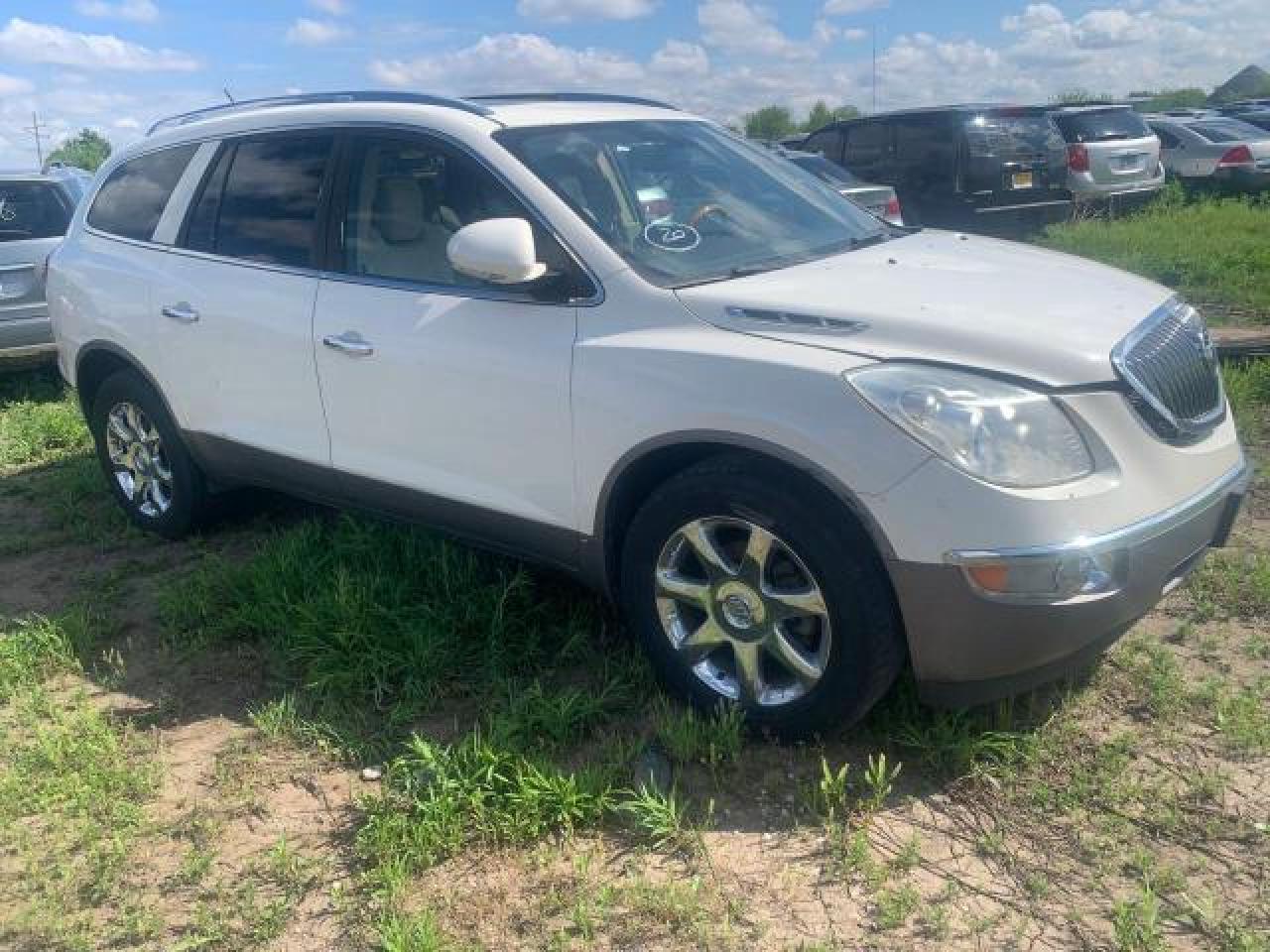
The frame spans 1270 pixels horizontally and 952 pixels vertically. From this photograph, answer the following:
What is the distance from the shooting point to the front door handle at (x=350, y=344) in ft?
12.7

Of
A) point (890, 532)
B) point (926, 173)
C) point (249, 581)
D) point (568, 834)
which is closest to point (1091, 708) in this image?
point (890, 532)

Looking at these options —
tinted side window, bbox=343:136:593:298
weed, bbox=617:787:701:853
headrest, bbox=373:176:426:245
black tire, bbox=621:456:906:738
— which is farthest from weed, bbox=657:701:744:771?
headrest, bbox=373:176:426:245

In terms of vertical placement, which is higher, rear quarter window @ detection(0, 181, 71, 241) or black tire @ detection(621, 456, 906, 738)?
rear quarter window @ detection(0, 181, 71, 241)

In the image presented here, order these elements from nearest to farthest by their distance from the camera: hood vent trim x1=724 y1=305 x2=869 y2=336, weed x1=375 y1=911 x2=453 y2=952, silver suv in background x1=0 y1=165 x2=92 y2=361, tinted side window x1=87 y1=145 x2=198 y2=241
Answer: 1. weed x1=375 y1=911 x2=453 y2=952
2. hood vent trim x1=724 y1=305 x2=869 y2=336
3. tinted side window x1=87 y1=145 x2=198 y2=241
4. silver suv in background x1=0 y1=165 x2=92 y2=361

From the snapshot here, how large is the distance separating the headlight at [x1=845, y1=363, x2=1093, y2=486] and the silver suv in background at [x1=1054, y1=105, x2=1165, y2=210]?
38.9 ft

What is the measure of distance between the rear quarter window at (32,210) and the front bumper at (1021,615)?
25.2 ft

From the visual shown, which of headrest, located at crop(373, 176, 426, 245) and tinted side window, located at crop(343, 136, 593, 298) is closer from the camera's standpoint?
tinted side window, located at crop(343, 136, 593, 298)

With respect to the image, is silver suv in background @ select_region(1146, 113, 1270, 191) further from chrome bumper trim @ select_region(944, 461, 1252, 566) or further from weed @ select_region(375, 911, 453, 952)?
weed @ select_region(375, 911, 453, 952)

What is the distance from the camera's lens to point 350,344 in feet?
12.8

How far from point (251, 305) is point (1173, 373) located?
3.14m

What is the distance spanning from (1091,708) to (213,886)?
243 centimetres

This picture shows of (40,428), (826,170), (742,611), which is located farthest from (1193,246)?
(40,428)

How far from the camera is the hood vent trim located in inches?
118

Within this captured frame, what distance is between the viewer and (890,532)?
2781mm
